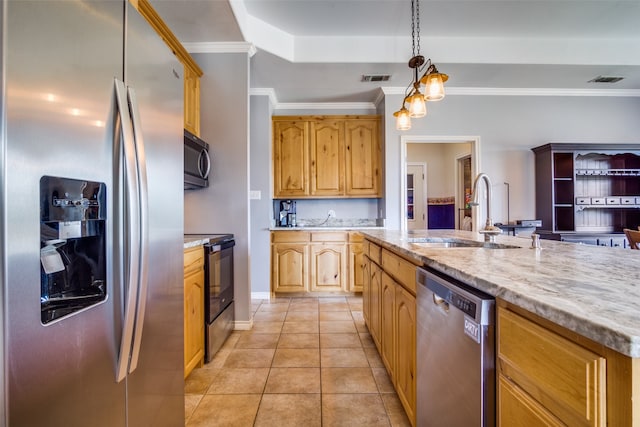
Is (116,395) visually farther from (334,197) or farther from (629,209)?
(629,209)

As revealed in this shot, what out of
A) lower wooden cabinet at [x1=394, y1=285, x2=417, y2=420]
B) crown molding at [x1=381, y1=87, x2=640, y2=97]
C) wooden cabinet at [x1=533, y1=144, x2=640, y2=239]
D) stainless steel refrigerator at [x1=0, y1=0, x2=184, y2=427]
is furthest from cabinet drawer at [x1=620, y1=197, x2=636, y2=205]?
stainless steel refrigerator at [x1=0, y1=0, x2=184, y2=427]

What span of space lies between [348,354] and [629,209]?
4.14m

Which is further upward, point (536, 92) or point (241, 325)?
point (536, 92)

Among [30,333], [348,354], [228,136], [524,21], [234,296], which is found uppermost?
[524,21]

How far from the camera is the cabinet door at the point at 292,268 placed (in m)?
3.58

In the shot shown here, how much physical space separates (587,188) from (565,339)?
434 centimetres

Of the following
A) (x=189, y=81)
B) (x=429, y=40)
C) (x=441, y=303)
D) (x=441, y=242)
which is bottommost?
(x=441, y=303)

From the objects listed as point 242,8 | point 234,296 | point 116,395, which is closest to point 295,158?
point 242,8

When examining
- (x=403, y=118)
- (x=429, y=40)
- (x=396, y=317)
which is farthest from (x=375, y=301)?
A: (x=429, y=40)

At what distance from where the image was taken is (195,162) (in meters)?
2.31

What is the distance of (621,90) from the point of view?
12.1 ft

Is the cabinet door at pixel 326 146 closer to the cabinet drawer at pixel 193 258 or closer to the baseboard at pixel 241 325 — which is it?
the baseboard at pixel 241 325

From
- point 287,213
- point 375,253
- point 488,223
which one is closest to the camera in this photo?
point 488,223

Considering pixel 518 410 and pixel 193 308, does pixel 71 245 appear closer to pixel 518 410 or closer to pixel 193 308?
pixel 518 410
